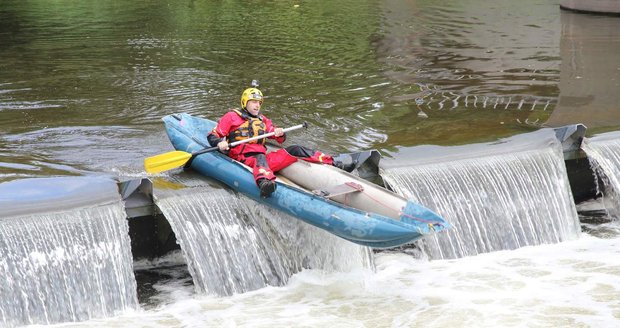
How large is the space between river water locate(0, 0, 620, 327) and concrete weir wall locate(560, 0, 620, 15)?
1.42 feet

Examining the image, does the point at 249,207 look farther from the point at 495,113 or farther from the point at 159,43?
the point at 159,43

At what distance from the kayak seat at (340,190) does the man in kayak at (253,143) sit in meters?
0.74

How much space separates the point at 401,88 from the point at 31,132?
616cm

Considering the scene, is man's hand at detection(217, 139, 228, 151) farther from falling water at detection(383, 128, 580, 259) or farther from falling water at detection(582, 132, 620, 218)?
falling water at detection(582, 132, 620, 218)

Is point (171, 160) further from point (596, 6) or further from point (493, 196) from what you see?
point (596, 6)

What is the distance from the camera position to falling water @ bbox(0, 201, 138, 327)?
8.81 meters

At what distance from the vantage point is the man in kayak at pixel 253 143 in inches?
395

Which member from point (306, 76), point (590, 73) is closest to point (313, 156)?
point (306, 76)

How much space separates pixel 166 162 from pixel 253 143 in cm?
95

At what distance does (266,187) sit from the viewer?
9523 millimetres

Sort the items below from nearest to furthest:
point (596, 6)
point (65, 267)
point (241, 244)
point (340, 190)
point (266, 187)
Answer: point (65, 267), point (340, 190), point (266, 187), point (241, 244), point (596, 6)

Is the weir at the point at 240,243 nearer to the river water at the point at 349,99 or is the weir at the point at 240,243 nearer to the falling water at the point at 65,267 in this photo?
the river water at the point at 349,99

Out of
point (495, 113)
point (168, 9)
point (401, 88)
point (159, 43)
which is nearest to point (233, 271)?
point (495, 113)


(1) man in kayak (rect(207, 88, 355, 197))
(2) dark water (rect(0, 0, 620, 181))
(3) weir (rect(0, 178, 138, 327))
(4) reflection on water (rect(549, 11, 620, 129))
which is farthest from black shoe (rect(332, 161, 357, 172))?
(4) reflection on water (rect(549, 11, 620, 129))
